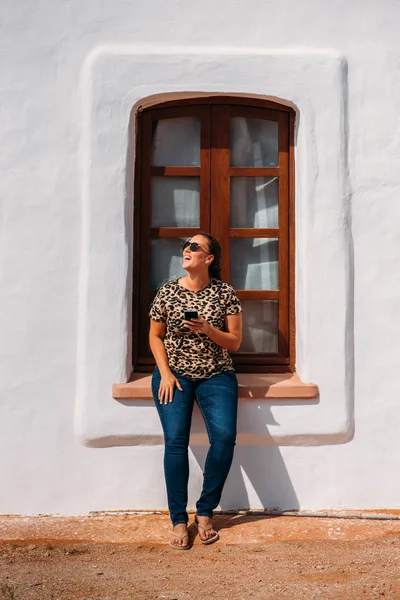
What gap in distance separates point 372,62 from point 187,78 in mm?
1225

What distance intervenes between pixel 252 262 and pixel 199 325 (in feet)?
3.23

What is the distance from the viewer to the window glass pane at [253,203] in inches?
186

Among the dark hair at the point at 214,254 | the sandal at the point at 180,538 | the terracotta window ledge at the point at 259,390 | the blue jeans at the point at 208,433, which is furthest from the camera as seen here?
the terracotta window ledge at the point at 259,390

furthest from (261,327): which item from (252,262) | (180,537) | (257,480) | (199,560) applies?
(199,560)

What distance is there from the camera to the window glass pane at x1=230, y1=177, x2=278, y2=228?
4.72 m

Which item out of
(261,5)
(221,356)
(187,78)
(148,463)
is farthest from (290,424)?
(261,5)

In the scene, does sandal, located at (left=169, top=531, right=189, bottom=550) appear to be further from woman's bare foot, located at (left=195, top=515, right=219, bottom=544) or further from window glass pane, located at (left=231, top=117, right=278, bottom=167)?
window glass pane, located at (left=231, top=117, right=278, bottom=167)

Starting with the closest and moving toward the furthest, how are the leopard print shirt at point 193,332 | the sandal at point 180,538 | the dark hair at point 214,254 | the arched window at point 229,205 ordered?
the sandal at point 180,538 → the leopard print shirt at point 193,332 → the dark hair at point 214,254 → the arched window at point 229,205

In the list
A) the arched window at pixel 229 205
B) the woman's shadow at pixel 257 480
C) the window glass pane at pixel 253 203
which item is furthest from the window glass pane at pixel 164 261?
the woman's shadow at pixel 257 480

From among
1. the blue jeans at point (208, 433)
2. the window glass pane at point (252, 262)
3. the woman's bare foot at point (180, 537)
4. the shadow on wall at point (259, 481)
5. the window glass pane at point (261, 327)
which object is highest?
the window glass pane at point (252, 262)

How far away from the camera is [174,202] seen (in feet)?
15.4

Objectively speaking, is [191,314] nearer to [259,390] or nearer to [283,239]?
[259,390]

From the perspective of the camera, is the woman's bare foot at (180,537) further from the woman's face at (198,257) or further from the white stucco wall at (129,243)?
the woman's face at (198,257)

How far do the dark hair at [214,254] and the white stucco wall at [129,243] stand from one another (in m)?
0.57
